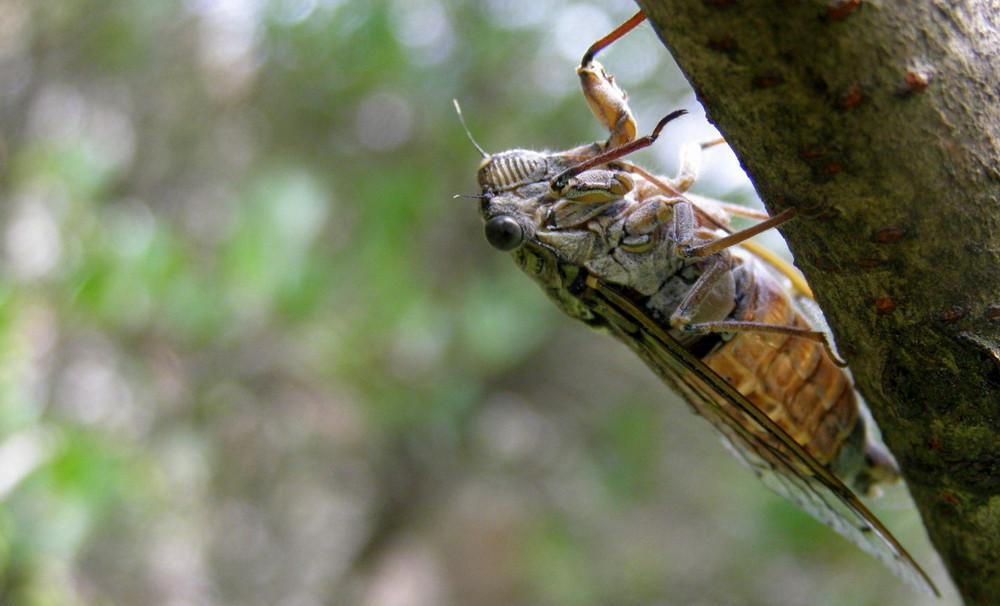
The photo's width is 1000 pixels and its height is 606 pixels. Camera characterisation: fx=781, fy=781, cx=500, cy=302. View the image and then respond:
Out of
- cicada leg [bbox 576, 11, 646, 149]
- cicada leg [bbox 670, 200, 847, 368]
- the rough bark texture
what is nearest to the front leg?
cicada leg [bbox 576, 11, 646, 149]

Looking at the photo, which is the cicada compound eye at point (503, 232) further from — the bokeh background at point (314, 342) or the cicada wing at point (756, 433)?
the bokeh background at point (314, 342)

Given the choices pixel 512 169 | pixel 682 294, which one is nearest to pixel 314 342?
pixel 512 169

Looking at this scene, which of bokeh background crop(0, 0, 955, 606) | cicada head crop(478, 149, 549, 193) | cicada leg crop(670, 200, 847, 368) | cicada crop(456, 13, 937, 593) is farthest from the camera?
bokeh background crop(0, 0, 955, 606)

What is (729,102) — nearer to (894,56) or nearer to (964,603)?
(894,56)

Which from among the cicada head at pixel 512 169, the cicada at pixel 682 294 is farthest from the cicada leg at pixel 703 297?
the cicada head at pixel 512 169

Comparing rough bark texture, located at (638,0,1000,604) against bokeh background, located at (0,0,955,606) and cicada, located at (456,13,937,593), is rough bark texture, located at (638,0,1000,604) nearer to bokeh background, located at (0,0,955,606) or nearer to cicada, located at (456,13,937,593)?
cicada, located at (456,13,937,593)

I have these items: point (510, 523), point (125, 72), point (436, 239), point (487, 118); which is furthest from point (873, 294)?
point (510, 523)
